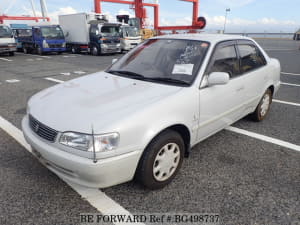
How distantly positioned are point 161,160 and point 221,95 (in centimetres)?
119

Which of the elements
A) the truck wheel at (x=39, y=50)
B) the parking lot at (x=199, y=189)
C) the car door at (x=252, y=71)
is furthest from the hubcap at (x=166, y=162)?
the truck wheel at (x=39, y=50)

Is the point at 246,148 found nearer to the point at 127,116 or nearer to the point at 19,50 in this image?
the point at 127,116

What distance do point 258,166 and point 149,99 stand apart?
1731 mm

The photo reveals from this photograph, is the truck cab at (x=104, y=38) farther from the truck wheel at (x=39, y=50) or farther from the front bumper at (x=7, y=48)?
the front bumper at (x=7, y=48)

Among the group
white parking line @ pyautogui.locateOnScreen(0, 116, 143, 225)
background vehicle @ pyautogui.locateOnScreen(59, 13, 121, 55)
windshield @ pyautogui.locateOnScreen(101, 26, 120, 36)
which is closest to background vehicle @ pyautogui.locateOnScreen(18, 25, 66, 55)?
background vehicle @ pyautogui.locateOnScreen(59, 13, 121, 55)

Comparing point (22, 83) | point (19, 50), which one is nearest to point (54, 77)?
point (22, 83)

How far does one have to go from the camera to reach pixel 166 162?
2436mm

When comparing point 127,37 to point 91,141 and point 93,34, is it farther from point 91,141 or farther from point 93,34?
point 91,141

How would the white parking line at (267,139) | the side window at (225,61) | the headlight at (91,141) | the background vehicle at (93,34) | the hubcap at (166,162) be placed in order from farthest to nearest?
the background vehicle at (93,34) < the white parking line at (267,139) < the side window at (225,61) < the hubcap at (166,162) < the headlight at (91,141)

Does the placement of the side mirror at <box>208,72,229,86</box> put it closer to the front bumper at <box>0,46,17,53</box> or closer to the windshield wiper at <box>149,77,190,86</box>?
the windshield wiper at <box>149,77,190,86</box>

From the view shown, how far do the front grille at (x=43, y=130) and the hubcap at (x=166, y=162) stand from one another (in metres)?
1.00

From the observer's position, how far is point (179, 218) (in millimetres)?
2141

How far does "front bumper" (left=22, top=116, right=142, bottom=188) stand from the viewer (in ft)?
6.38

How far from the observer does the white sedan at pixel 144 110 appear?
1.99 m
